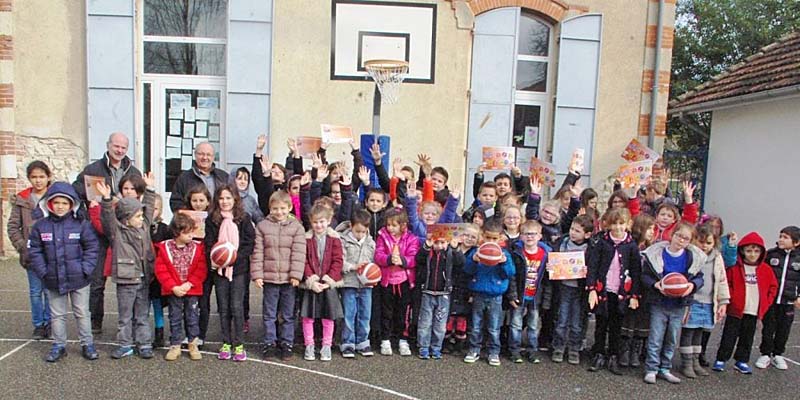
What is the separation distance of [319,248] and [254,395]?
131 cm

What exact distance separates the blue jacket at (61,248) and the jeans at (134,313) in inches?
13.2

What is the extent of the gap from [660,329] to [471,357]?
1577 mm

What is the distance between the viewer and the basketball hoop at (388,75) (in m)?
8.37

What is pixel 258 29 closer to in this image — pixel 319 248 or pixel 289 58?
pixel 289 58

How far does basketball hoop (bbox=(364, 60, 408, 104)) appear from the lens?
8.37m

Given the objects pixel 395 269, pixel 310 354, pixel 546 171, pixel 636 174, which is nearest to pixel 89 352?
pixel 310 354

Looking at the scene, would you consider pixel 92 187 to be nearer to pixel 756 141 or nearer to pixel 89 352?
pixel 89 352

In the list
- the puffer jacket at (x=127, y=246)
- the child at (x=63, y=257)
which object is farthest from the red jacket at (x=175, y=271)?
the child at (x=63, y=257)

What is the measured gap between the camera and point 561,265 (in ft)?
16.6

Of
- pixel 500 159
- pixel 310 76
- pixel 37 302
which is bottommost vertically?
pixel 37 302

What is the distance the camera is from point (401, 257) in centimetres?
515

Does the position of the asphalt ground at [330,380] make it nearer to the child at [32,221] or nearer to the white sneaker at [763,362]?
the white sneaker at [763,362]

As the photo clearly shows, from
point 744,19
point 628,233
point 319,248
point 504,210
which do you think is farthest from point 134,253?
point 744,19

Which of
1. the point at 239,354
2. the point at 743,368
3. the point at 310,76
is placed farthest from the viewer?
the point at 310,76
